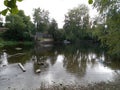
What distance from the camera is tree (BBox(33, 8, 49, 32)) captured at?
214 feet

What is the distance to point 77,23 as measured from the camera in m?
64.8

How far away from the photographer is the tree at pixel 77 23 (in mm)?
62753

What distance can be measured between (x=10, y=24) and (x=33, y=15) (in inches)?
763

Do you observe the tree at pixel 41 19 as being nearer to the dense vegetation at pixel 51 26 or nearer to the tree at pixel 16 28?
the dense vegetation at pixel 51 26

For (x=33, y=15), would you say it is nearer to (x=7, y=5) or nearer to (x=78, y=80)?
(x=78, y=80)

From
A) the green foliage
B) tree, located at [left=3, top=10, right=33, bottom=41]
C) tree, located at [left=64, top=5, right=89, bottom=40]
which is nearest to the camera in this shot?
the green foliage

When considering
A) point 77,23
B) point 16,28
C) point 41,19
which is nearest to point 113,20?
point 16,28

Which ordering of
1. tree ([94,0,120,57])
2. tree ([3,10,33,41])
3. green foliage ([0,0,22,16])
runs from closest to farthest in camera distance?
green foliage ([0,0,22,16]) < tree ([94,0,120,57]) < tree ([3,10,33,41])

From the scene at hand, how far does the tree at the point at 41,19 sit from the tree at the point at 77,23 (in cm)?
731

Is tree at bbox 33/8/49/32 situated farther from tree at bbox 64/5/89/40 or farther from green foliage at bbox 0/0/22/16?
green foliage at bbox 0/0/22/16

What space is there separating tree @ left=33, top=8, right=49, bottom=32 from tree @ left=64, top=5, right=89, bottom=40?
24.0 ft

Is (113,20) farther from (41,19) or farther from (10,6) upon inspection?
(41,19)

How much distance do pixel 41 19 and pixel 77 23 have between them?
13014mm

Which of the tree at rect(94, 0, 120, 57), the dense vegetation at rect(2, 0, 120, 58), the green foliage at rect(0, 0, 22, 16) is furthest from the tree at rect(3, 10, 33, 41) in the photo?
the green foliage at rect(0, 0, 22, 16)
